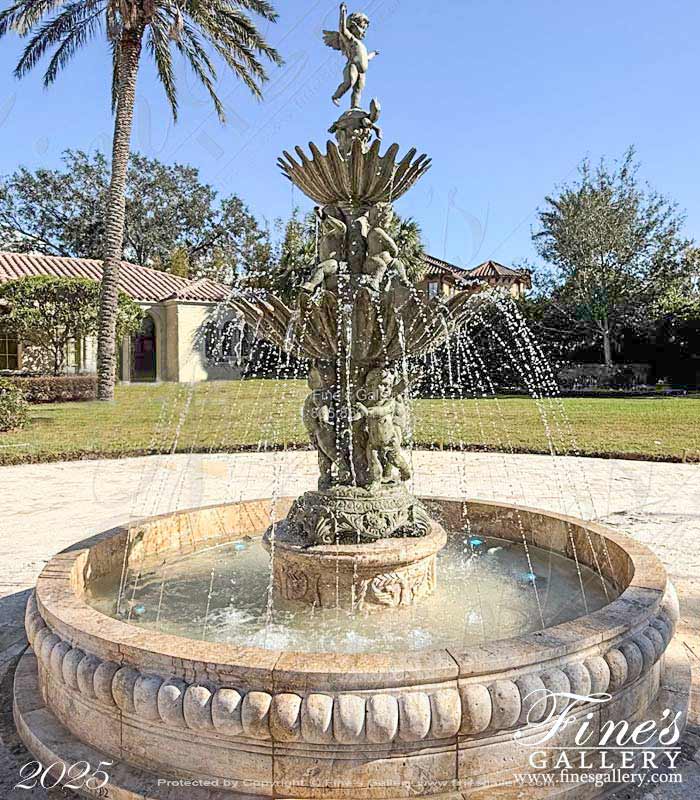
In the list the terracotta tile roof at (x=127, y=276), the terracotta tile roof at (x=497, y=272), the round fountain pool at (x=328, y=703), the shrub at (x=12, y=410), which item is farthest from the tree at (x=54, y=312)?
the round fountain pool at (x=328, y=703)

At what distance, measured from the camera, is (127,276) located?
34250 mm

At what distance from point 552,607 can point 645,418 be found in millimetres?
15197

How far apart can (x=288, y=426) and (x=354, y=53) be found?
46.4 ft

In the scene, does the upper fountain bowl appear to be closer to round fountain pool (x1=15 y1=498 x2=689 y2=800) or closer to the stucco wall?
round fountain pool (x1=15 y1=498 x2=689 y2=800)

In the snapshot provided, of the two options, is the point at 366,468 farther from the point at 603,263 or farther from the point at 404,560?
the point at 603,263

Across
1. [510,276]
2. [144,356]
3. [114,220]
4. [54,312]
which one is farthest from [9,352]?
[510,276]

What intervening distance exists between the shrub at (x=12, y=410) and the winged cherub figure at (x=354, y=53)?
47.6 feet

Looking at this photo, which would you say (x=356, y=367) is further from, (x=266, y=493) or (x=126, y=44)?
(x=126, y=44)

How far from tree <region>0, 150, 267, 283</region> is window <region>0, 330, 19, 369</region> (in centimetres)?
1603

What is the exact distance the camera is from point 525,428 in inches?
675

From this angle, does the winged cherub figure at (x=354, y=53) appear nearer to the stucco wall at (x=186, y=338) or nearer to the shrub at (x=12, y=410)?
the shrub at (x=12, y=410)

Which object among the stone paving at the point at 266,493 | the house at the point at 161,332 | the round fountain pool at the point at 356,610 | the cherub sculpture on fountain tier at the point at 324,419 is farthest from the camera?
the house at the point at 161,332

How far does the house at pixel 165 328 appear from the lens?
31.1 m

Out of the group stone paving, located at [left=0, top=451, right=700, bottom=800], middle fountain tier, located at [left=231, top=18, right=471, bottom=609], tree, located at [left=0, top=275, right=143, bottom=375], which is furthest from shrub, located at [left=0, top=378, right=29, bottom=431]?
middle fountain tier, located at [left=231, top=18, right=471, bottom=609]
